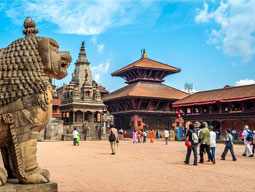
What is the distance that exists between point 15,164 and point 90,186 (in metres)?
2.41

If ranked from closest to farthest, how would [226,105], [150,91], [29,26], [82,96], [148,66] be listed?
[29,26] < [226,105] < [82,96] < [150,91] < [148,66]

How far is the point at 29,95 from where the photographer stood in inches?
177

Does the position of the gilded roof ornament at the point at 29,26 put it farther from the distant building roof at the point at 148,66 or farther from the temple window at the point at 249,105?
the distant building roof at the point at 148,66

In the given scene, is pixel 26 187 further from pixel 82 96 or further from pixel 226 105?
pixel 82 96

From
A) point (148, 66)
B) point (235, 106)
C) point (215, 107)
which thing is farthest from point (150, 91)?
point (235, 106)

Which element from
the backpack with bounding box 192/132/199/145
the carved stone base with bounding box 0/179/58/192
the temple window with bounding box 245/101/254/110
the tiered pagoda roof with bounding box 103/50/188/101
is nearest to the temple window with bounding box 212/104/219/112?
the temple window with bounding box 245/101/254/110

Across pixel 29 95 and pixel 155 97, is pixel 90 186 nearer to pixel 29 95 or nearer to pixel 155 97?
pixel 29 95

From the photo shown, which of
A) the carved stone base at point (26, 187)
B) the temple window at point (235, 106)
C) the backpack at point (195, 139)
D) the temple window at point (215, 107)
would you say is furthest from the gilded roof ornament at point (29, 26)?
the temple window at point (215, 107)

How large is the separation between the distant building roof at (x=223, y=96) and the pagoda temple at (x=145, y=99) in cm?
545

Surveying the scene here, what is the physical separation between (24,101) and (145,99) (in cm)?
3523

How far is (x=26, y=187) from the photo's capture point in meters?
4.35

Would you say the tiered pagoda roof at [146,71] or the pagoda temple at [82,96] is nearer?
the pagoda temple at [82,96]

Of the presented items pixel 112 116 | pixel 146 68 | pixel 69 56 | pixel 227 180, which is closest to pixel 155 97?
pixel 146 68

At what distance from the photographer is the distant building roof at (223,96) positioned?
94.9ft
